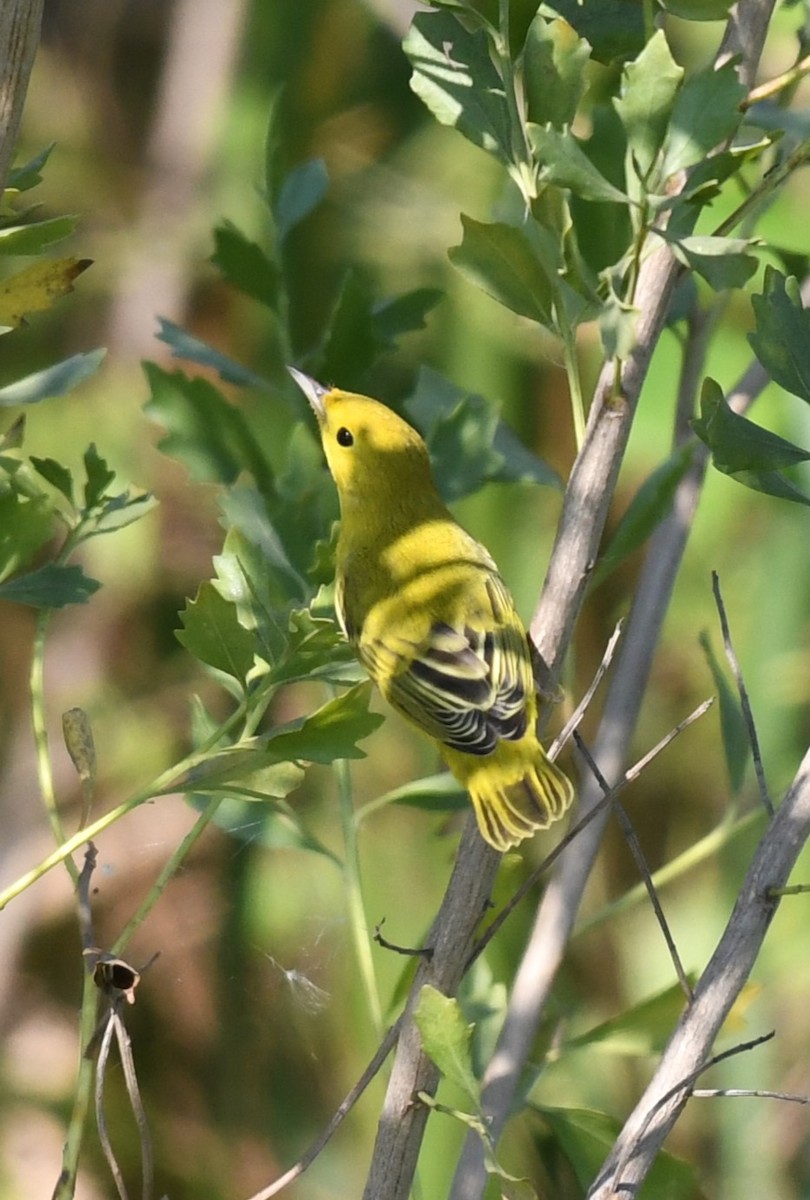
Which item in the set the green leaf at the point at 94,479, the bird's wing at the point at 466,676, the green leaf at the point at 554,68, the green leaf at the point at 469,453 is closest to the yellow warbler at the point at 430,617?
the bird's wing at the point at 466,676

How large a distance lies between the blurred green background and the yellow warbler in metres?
0.28

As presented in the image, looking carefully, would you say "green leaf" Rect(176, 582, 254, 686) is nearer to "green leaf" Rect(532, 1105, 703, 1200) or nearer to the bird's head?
"green leaf" Rect(532, 1105, 703, 1200)

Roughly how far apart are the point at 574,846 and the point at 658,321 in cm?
37

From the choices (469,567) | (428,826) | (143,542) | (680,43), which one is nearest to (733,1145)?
(428,826)

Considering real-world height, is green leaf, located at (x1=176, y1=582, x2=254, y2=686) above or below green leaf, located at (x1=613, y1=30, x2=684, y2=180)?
below

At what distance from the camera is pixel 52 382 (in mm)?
720

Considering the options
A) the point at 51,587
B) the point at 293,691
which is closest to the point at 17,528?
the point at 51,587

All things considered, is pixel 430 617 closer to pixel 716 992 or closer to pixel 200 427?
pixel 200 427

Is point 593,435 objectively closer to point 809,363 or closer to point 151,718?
point 809,363

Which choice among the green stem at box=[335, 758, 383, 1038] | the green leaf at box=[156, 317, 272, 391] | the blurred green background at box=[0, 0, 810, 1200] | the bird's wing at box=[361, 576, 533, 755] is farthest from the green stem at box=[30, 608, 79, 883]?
the blurred green background at box=[0, 0, 810, 1200]

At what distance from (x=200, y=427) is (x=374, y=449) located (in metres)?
0.51

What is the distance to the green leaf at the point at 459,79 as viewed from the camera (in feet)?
2.24

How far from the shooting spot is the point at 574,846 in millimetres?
917

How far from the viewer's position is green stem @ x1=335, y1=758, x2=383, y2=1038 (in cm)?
75
